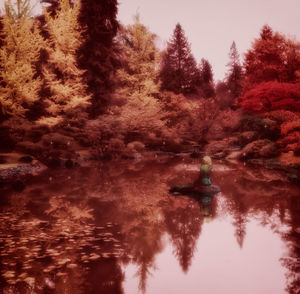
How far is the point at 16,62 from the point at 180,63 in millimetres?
34537

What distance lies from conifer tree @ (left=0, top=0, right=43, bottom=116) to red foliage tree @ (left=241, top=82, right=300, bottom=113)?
16375mm

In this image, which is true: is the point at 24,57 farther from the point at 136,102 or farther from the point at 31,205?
the point at 31,205

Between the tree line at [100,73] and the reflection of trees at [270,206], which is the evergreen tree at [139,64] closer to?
the tree line at [100,73]

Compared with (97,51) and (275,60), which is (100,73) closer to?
(97,51)

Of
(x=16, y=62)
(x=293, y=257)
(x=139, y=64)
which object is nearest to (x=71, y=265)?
(x=293, y=257)

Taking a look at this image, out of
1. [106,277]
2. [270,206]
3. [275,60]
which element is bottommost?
[106,277]

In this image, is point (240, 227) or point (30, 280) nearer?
point (30, 280)

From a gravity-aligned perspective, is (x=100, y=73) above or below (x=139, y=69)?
below

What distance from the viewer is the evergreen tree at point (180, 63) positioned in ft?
167

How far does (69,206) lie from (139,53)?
27.8 m

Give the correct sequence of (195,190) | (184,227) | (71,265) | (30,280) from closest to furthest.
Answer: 1. (30,280)
2. (71,265)
3. (184,227)
4. (195,190)

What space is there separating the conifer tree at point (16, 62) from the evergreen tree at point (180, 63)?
29.1 metres

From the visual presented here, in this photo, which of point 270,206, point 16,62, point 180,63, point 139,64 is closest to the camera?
point 270,206

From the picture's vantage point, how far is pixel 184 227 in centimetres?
888
